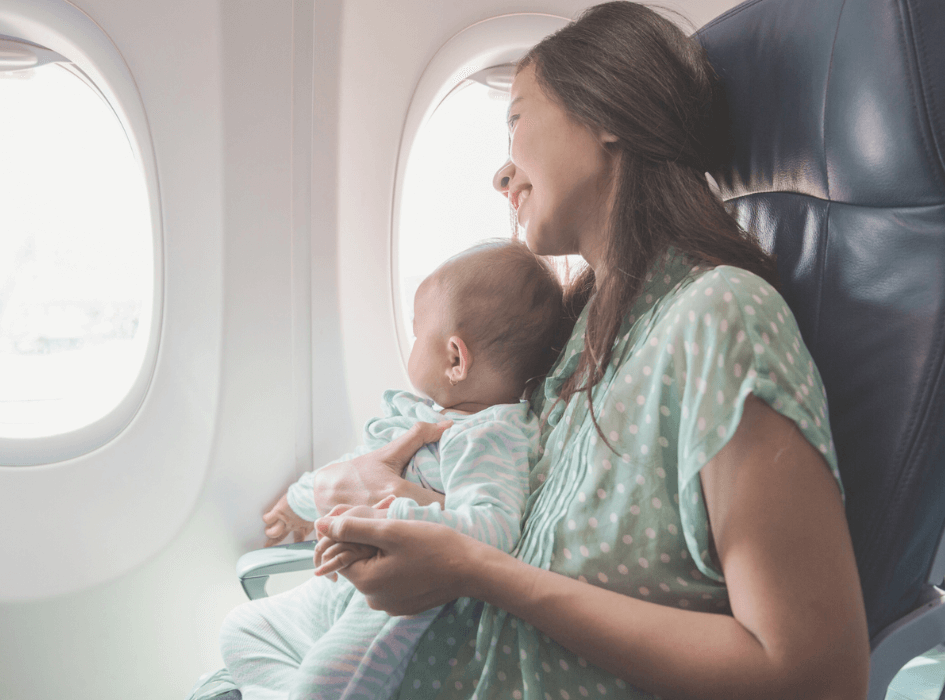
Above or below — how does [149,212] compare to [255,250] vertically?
above

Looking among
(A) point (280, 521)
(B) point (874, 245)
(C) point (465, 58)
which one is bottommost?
(A) point (280, 521)

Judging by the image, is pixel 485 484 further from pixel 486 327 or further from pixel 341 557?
pixel 486 327

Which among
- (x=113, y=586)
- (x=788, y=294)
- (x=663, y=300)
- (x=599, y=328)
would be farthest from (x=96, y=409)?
(x=788, y=294)

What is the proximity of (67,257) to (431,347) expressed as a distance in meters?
1.34

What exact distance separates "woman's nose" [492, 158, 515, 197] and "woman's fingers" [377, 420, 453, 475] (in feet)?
1.67

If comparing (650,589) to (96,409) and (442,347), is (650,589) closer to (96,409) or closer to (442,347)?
(442,347)

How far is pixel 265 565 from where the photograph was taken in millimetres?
1530

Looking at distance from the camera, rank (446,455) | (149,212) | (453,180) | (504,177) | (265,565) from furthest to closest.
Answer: (453,180) < (149,212) < (265,565) < (504,177) < (446,455)

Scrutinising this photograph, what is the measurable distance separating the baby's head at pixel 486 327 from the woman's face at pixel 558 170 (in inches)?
6.6

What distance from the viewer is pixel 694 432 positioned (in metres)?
0.68

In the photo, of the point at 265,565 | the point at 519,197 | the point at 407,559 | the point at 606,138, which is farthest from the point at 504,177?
the point at 265,565

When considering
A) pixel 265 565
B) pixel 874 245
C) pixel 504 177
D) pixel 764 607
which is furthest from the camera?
pixel 265 565

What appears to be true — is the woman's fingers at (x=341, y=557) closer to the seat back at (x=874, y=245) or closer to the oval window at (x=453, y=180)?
the seat back at (x=874, y=245)

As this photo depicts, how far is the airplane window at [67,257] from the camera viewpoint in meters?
1.76
